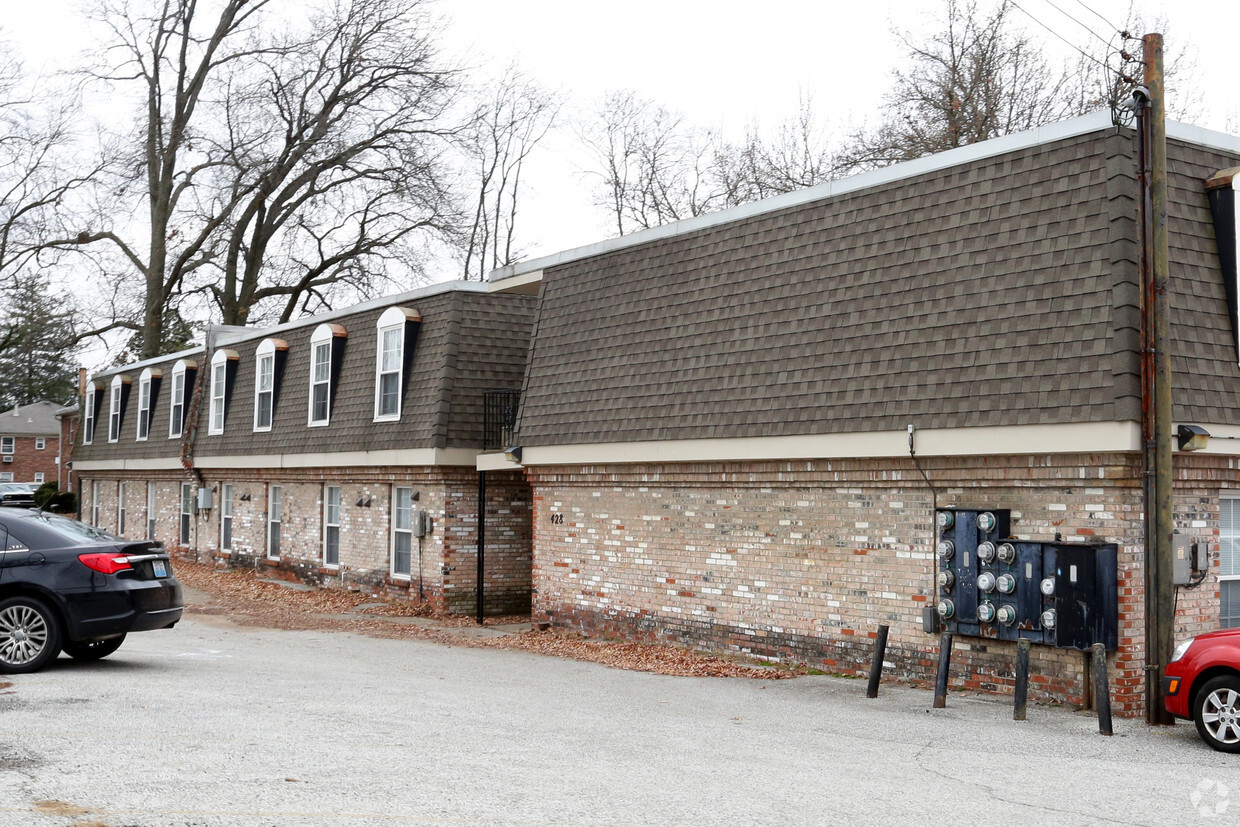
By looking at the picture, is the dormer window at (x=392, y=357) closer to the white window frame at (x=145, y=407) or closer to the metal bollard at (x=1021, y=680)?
the metal bollard at (x=1021, y=680)

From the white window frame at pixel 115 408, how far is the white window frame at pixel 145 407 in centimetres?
216

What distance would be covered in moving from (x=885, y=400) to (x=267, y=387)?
55.2 ft

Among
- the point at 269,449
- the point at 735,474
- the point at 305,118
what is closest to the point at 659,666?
the point at 735,474

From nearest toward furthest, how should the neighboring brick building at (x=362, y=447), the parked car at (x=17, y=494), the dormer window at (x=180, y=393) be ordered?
the neighboring brick building at (x=362, y=447), the dormer window at (x=180, y=393), the parked car at (x=17, y=494)

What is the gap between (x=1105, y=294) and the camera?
392 inches

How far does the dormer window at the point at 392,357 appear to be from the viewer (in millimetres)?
19922

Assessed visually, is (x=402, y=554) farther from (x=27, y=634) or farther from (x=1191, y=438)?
(x=1191, y=438)

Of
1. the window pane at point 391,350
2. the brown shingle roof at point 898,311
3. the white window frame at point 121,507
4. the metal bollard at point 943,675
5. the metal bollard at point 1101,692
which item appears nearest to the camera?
the metal bollard at point 1101,692

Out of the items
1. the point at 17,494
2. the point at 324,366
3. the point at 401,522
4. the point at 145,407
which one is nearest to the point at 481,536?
the point at 401,522

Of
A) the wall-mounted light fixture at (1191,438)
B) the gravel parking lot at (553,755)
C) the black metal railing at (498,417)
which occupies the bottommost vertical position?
the gravel parking lot at (553,755)

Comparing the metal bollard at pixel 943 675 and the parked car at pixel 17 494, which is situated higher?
the parked car at pixel 17 494

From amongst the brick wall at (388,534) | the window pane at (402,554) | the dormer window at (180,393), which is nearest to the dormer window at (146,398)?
the dormer window at (180,393)

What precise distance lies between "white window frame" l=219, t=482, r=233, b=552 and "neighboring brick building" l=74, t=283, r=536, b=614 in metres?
0.03

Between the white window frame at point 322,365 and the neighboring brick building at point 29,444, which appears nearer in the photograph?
the white window frame at point 322,365
